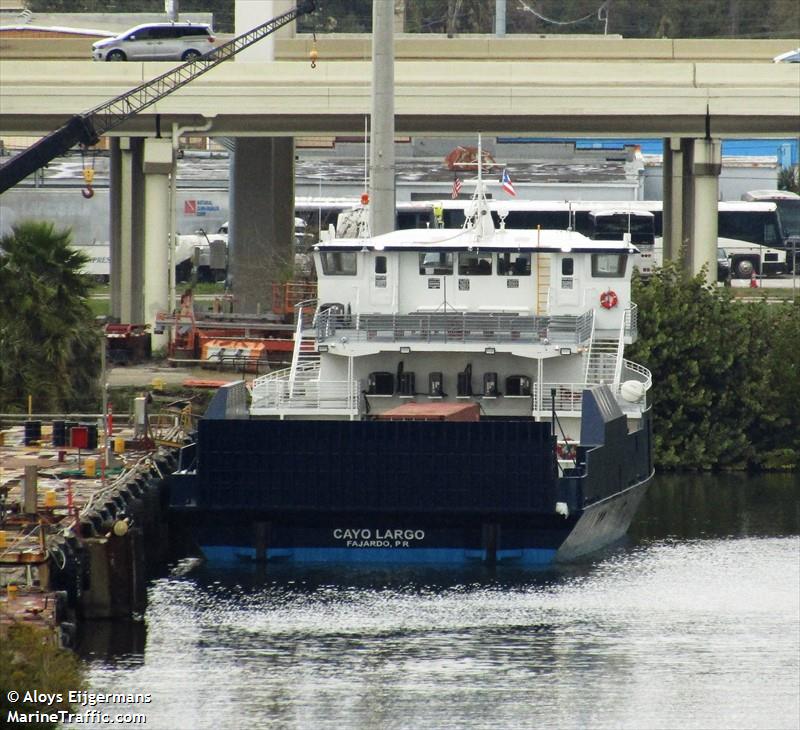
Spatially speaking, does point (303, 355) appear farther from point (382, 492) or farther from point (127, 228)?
point (127, 228)

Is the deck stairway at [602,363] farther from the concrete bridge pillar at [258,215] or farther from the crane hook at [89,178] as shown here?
the concrete bridge pillar at [258,215]

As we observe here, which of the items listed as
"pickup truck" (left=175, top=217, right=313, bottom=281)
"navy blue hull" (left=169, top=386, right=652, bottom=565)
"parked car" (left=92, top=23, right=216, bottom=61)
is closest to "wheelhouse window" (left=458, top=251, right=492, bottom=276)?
"navy blue hull" (left=169, top=386, right=652, bottom=565)

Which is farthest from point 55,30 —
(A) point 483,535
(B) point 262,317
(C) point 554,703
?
(C) point 554,703

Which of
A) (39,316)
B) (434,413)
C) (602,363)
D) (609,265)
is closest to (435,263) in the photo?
(609,265)

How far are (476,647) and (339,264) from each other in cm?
1370

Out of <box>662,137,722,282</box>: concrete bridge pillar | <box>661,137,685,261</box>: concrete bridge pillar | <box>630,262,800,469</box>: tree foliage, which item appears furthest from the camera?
<box>661,137,685,261</box>: concrete bridge pillar

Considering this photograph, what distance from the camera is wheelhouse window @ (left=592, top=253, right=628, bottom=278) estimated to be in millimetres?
43938

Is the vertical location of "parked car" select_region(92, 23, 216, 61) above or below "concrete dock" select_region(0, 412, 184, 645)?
above

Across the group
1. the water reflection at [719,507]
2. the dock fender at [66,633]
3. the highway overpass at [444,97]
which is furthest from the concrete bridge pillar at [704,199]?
the dock fender at [66,633]

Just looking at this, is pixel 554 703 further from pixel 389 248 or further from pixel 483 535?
pixel 389 248

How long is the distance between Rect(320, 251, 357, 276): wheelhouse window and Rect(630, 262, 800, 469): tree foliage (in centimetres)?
→ 978

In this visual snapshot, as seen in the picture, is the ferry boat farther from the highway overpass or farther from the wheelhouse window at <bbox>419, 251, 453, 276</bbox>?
the highway overpass

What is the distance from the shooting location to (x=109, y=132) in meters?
58.4

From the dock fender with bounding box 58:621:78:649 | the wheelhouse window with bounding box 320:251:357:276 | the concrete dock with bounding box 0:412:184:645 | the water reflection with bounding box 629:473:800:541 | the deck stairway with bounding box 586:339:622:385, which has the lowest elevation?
the water reflection with bounding box 629:473:800:541
